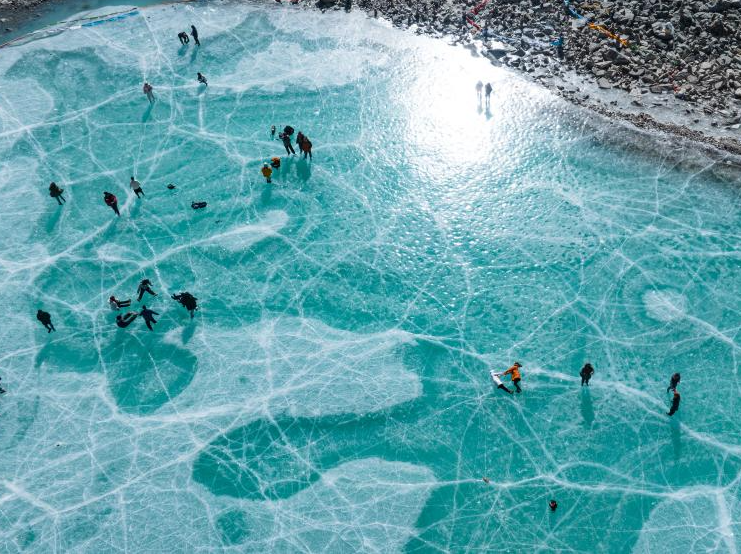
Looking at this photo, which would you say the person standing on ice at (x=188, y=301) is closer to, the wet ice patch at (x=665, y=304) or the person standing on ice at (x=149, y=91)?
the person standing on ice at (x=149, y=91)

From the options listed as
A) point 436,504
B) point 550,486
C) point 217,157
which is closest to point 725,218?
point 550,486

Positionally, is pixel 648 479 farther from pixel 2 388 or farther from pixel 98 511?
pixel 2 388

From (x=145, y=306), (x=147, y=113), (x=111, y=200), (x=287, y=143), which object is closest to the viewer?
(x=145, y=306)

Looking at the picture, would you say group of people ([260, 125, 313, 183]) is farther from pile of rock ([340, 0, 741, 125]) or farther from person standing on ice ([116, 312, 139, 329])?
pile of rock ([340, 0, 741, 125])

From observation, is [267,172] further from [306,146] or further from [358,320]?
[358,320]

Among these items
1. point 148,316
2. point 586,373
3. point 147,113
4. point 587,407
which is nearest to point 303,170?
point 147,113

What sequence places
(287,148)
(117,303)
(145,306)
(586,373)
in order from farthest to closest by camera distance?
(287,148)
(117,303)
(145,306)
(586,373)

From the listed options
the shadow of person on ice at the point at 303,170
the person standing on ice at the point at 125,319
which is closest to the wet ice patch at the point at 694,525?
the person standing on ice at the point at 125,319
